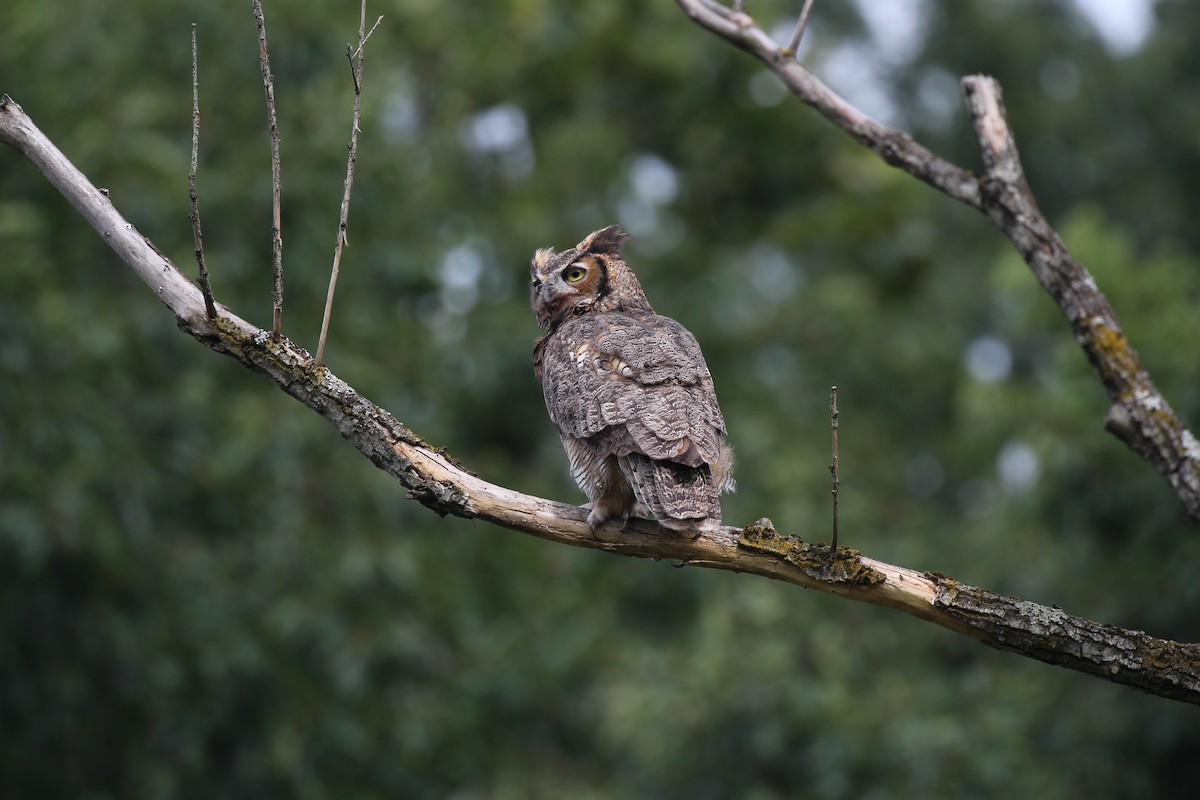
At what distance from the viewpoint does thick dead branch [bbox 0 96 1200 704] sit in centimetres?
391

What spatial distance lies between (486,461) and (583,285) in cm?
758

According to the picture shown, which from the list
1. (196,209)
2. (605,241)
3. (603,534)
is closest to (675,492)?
(603,534)

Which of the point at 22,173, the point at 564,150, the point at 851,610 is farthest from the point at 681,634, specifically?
the point at 22,173

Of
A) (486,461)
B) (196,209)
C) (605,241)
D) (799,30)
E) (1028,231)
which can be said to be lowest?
(196,209)

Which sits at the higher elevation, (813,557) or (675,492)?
(675,492)

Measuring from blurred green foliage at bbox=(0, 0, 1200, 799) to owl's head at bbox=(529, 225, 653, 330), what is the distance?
3.47 metres

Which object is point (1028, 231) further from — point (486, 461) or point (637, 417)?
point (486, 461)

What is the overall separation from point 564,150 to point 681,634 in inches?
203

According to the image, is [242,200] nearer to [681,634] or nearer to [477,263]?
[477,263]

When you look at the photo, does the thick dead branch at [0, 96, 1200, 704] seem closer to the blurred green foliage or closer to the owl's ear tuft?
the owl's ear tuft

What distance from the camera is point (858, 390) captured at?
16.2 m

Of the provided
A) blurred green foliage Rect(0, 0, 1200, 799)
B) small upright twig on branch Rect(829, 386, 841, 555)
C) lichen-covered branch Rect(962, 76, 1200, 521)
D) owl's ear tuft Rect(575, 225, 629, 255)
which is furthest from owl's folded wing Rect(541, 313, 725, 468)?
blurred green foliage Rect(0, 0, 1200, 799)

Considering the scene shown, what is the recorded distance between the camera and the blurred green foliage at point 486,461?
864 cm

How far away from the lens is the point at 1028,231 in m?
5.15
